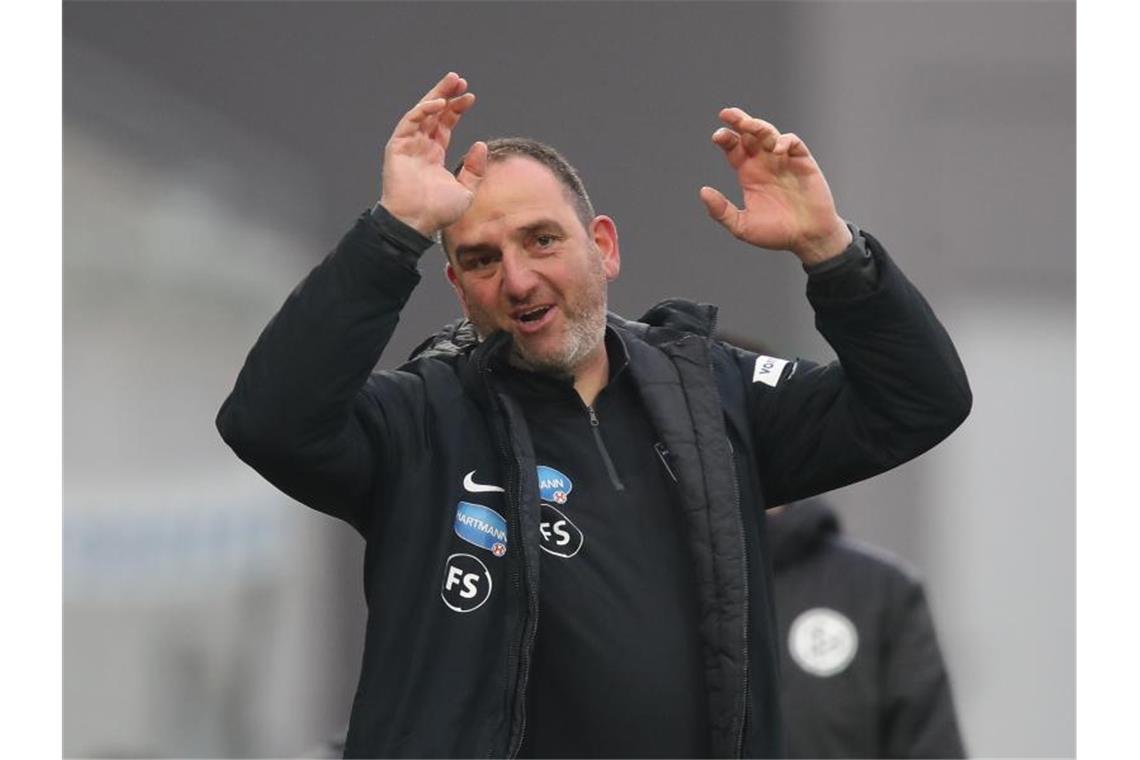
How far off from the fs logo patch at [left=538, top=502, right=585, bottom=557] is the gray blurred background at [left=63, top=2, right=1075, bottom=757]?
4.72m

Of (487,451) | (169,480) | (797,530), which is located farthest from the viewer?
(169,480)

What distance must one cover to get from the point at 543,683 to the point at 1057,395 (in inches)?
262

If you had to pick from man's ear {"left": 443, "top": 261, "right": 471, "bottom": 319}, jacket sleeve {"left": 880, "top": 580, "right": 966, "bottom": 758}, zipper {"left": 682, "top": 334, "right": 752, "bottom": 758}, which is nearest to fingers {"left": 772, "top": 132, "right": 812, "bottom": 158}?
zipper {"left": 682, "top": 334, "right": 752, "bottom": 758}

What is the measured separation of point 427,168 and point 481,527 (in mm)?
626

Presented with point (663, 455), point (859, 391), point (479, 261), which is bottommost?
point (663, 455)

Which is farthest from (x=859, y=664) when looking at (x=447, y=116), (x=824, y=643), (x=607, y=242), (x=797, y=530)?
(x=447, y=116)

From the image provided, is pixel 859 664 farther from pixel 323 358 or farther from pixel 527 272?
pixel 323 358

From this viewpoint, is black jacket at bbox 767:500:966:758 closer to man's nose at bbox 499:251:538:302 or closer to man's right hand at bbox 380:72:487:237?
man's nose at bbox 499:251:538:302

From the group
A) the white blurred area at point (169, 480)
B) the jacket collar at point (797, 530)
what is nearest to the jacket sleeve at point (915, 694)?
the jacket collar at point (797, 530)

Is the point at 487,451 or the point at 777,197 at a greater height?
the point at 777,197

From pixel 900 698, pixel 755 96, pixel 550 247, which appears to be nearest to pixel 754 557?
pixel 550 247

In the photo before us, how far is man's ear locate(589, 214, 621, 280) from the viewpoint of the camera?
136 inches

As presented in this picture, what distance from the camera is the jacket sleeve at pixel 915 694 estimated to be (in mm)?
4770

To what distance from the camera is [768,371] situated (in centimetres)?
335
